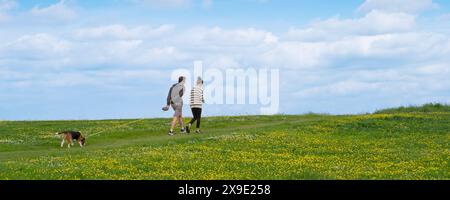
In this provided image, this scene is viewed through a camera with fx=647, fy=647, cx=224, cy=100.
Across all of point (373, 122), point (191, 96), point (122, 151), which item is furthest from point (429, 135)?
point (122, 151)

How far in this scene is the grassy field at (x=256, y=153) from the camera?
2128 centimetres

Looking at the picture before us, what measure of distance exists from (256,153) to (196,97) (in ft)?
41.6

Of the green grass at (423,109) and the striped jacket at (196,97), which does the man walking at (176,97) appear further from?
the green grass at (423,109)

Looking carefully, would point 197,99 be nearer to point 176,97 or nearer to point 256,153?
point 176,97

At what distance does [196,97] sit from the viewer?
1581 inches

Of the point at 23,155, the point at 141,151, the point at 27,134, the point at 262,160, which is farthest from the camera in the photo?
the point at 27,134

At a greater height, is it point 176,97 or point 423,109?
point 423,109

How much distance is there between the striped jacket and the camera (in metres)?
40.2

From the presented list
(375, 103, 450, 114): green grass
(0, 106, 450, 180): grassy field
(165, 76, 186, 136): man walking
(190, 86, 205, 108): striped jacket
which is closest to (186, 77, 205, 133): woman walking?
(190, 86, 205, 108): striped jacket

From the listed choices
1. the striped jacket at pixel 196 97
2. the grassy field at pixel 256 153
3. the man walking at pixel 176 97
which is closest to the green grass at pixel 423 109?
the grassy field at pixel 256 153

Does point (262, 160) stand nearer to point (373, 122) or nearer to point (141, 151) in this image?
point (141, 151)

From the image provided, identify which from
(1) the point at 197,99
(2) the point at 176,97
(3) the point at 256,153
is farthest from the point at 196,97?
(3) the point at 256,153
